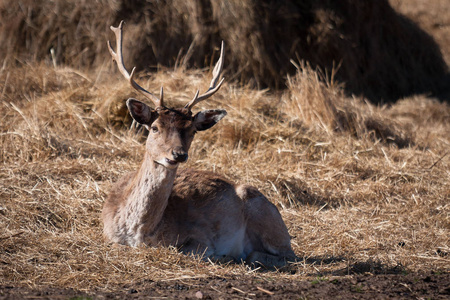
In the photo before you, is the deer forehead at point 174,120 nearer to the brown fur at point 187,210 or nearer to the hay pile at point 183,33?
the brown fur at point 187,210

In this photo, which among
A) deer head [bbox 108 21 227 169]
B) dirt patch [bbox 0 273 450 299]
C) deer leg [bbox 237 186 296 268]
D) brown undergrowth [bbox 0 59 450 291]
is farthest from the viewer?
deer leg [bbox 237 186 296 268]

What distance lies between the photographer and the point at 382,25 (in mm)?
14273

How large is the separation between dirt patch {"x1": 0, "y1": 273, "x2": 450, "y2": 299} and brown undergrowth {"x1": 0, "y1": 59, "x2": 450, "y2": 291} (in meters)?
0.21

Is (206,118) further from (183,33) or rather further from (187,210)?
(183,33)

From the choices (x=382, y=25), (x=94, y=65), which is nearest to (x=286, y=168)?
(x=94, y=65)

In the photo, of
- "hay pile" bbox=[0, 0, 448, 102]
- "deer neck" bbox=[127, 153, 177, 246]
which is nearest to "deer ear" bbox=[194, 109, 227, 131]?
"deer neck" bbox=[127, 153, 177, 246]

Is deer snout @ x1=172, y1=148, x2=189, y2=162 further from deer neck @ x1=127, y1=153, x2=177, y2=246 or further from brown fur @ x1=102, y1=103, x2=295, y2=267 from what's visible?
deer neck @ x1=127, y1=153, x2=177, y2=246

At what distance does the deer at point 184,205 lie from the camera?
554cm

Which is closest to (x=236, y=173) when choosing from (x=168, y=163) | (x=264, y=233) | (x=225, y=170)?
(x=225, y=170)

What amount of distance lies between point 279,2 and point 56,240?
25.7 ft

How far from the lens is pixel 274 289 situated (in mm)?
4723

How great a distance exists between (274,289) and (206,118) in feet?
6.20

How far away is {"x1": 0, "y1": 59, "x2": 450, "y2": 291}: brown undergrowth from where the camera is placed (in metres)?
5.47

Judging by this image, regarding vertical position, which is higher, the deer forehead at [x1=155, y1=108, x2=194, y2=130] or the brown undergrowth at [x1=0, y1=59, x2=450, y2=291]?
the deer forehead at [x1=155, y1=108, x2=194, y2=130]
